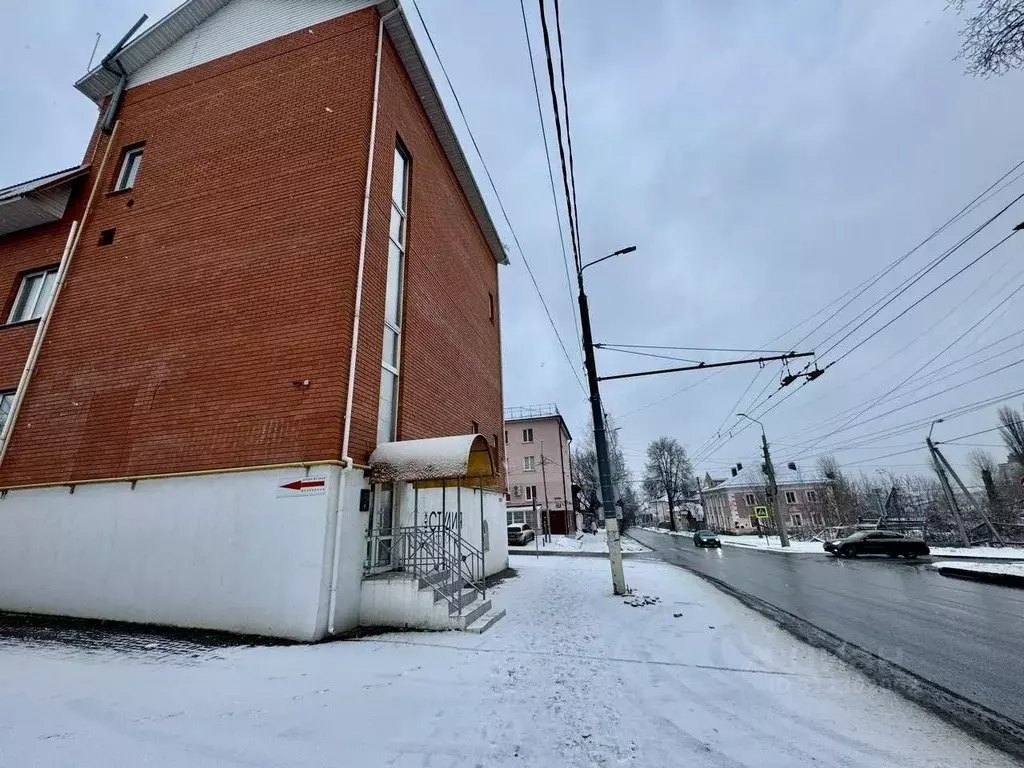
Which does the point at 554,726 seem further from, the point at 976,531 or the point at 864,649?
the point at 976,531

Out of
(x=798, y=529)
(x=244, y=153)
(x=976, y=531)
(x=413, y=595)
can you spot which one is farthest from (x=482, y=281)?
(x=798, y=529)

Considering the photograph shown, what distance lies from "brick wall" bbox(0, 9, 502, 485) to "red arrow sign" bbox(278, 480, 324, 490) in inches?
16.3

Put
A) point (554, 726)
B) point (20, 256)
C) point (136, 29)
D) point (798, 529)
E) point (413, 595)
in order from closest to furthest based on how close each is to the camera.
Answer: point (554, 726) → point (413, 595) → point (20, 256) → point (136, 29) → point (798, 529)

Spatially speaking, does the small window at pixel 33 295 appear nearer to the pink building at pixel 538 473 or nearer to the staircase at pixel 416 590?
the staircase at pixel 416 590

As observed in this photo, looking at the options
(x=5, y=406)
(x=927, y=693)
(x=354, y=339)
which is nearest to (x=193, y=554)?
(x=354, y=339)

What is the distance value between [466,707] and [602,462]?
7061mm

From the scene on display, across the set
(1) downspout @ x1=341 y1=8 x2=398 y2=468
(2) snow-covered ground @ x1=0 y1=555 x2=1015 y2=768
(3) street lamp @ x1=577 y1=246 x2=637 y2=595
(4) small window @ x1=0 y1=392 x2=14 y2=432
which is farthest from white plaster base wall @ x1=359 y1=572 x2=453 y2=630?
(4) small window @ x1=0 y1=392 x2=14 y2=432

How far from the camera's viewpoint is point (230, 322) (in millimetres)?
8266

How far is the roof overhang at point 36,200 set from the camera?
1064 centimetres

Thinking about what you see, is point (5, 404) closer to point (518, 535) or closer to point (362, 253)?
point (362, 253)

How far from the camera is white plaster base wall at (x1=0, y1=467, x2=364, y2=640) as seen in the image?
6426 mm

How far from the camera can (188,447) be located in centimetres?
755

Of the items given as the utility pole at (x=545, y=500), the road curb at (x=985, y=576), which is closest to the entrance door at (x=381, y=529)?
the road curb at (x=985, y=576)

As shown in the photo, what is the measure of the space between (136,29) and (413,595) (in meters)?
17.4
